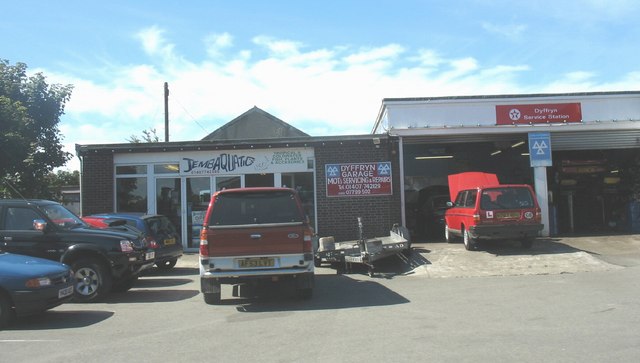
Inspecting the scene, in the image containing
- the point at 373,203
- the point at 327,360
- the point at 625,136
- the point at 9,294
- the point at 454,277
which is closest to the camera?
the point at 327,360

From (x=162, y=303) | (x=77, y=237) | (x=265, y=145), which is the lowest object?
(x=162, y=303)

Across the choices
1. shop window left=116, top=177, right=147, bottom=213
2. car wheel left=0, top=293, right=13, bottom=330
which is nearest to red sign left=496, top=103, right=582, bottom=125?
shop window left=116, top=177, right=147, bottom=213

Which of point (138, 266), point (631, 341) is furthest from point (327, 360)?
point (138, 266)

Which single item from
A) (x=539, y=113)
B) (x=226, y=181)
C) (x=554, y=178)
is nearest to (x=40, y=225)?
(x=226, y=181)

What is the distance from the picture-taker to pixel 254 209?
9141mm

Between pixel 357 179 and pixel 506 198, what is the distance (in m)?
4.77

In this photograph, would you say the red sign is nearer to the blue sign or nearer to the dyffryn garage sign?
the blue sign

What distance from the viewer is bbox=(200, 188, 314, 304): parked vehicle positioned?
28.8 ft

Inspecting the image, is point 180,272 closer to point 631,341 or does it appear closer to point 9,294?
point 9,294

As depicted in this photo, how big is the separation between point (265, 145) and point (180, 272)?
16.8 ft

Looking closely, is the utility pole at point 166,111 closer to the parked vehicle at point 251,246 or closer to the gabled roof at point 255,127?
the gabled roof at point 255,127

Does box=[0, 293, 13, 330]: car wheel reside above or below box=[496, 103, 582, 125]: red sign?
below

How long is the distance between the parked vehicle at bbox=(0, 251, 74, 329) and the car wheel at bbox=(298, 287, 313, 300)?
3.77 metres

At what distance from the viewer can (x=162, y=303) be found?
9.70 metres
